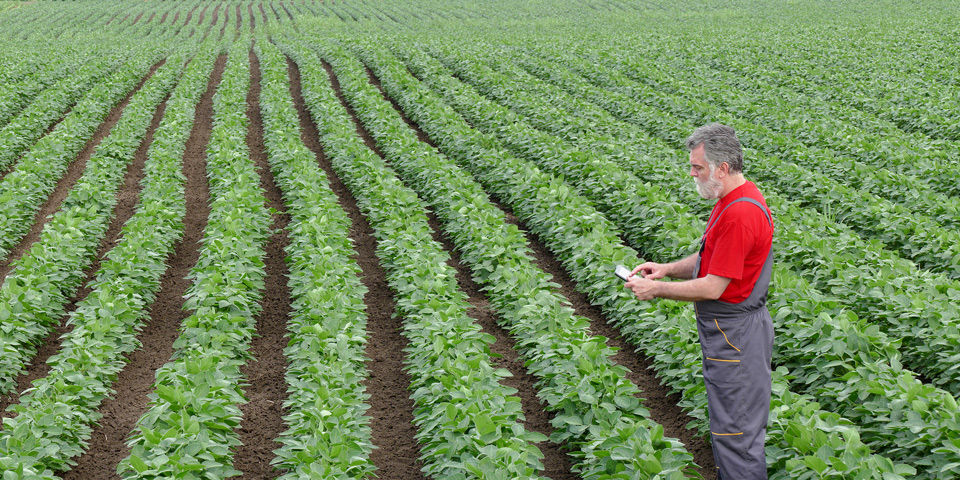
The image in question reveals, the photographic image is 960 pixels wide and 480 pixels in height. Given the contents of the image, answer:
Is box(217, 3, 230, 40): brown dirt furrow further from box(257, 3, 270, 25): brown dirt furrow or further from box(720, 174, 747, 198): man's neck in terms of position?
box(720, 174, 747, 198): man's neck

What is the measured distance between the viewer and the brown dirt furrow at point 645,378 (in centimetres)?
507

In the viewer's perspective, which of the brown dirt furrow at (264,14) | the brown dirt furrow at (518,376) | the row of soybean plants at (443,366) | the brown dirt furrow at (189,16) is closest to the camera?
the row of soybean plants at (443,366)

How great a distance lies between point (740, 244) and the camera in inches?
137

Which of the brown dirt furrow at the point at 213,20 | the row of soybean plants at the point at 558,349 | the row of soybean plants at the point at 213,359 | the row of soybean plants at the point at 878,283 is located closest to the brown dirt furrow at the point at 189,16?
the brown dirt furrow at the point at 213,20

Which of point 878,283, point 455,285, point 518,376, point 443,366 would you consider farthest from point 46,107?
point 878,283

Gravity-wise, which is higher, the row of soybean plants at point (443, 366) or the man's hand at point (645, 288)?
the man's hand at point (645, 288)

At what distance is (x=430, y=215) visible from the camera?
33.8 ft

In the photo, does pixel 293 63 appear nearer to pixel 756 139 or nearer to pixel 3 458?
pixel 756 139

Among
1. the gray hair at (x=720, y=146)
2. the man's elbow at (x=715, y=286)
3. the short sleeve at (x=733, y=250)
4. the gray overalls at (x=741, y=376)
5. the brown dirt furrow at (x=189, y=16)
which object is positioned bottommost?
the brown dirt furrow at (x=189, y=16)

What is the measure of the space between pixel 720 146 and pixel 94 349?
206 inches

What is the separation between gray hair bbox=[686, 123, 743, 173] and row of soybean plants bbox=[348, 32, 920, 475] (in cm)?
168

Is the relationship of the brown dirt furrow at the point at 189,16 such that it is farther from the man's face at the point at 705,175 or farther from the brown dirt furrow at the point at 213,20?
the man's face at the point at 705,175

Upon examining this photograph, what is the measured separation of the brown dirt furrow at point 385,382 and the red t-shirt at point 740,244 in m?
2.53

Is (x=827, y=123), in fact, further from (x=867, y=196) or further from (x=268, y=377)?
(x=268, y=377)
